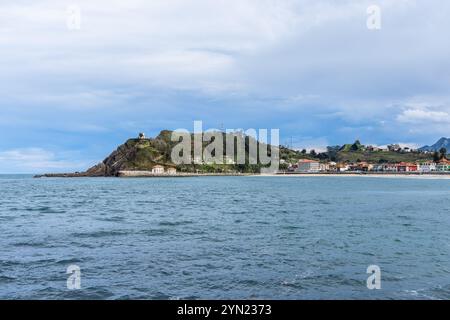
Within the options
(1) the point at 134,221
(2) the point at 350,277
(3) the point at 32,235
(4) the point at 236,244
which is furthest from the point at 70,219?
(2) the point at 350,277

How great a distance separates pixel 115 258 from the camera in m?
29.4

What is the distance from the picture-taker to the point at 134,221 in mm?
52000
